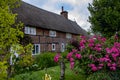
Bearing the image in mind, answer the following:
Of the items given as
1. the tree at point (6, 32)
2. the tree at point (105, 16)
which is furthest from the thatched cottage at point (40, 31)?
the tree at point (6, 32)

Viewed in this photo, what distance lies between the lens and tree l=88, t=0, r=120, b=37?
16.9 meters

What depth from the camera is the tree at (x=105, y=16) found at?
16891mm

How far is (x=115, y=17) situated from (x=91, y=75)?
8914mm

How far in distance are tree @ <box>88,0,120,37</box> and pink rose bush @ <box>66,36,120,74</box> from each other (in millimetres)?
7479

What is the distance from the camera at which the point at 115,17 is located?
16.8 meters

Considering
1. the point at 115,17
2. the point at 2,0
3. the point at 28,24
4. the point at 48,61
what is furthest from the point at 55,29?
the point at 2,0

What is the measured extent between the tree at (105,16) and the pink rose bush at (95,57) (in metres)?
7.48

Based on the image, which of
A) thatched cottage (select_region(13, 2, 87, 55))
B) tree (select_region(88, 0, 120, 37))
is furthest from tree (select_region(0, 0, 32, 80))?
thatched cottage (select_region(13, 2, 87, 55))

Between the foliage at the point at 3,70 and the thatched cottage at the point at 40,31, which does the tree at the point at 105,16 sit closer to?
the thatched cottage at the point at 40,31

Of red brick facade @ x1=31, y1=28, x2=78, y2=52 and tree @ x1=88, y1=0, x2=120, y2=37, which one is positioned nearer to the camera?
tree @ x1=88, y1=0, x2=120, y2=37

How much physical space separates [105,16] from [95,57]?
8726 mm

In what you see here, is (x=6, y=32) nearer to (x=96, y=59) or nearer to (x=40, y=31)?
(x=96, y=59)

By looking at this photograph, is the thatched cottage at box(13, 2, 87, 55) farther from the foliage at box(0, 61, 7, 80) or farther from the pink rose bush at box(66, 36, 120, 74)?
the foliage at box(0, 61, 7, 80)

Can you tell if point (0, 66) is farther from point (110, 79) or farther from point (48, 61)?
point (48, 61)
